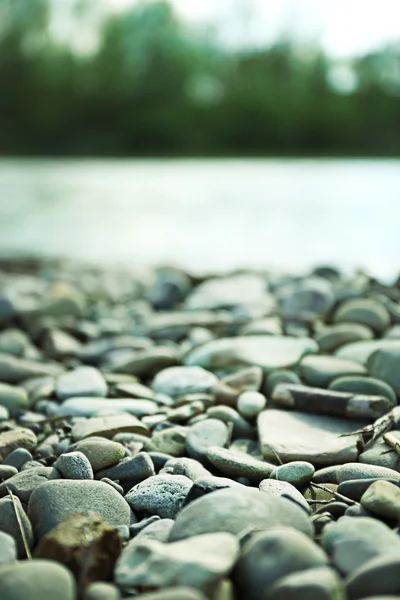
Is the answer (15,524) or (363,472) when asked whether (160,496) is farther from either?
(363,472)

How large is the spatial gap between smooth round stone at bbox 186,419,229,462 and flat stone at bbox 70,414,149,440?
0.50 feet

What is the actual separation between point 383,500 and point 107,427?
0.77 metres

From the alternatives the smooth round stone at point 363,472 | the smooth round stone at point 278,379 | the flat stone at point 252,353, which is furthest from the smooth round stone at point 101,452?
the flat stone at point 252,353

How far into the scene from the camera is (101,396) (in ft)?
7.23

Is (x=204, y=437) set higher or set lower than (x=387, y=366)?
lower

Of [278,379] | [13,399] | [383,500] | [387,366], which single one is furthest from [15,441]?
[387,366]

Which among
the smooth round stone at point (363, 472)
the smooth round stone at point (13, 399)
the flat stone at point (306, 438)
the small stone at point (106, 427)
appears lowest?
the smooth round stone at point (13, 399)

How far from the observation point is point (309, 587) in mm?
1013

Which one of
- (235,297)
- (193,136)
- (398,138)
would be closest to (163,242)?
(235,297)

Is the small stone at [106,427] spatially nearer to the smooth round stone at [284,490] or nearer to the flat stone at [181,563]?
the smooth round stone at [284,490]

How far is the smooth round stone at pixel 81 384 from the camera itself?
2203 mm

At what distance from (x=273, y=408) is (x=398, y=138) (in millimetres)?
18783

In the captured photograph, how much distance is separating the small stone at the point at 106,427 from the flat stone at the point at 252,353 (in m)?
0.53

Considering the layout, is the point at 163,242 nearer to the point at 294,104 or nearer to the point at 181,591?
the point at 181,591
